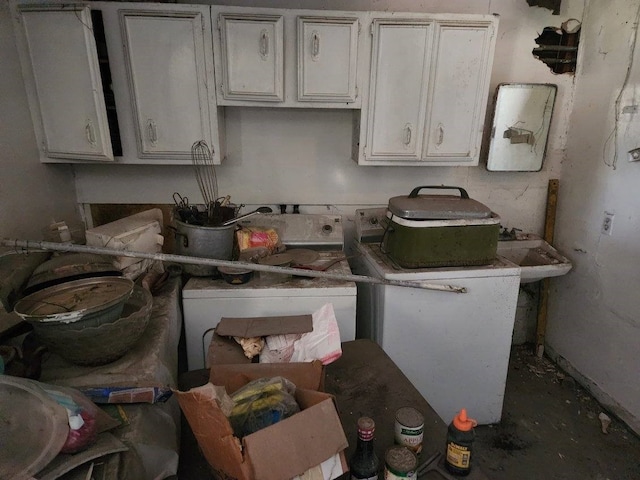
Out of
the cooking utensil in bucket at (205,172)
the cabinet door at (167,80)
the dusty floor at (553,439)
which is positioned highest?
the cabinet door at (167,80)

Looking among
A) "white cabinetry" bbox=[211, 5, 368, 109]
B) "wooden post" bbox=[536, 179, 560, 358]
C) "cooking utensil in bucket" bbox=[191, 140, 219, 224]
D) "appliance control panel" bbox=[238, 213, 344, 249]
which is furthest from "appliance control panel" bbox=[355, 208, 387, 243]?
"wooden post" bbox=[536, 179, 560, 358]

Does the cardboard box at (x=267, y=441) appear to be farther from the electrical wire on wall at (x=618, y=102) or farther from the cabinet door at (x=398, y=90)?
the electrical wire on wall at (x=618, y=102)

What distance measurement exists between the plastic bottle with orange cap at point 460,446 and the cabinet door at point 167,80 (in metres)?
1.73

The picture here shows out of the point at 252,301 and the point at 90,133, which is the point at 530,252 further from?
the point at 90,133

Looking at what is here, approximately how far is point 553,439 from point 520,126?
1858 millimetres

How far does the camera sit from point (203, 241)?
178 cm

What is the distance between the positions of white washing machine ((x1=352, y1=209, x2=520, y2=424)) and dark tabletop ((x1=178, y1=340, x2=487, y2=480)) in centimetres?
47

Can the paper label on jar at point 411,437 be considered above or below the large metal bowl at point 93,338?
below

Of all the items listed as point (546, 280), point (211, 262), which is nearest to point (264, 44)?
point (211, 262)

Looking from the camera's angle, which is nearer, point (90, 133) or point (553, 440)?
point (90, 133)

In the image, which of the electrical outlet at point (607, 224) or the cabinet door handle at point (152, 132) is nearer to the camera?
the cabinet door handle at point (152, 132)

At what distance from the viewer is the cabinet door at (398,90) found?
1930mm

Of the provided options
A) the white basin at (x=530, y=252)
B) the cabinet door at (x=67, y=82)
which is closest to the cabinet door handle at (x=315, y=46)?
the cabinet door at (x=67, y=82)

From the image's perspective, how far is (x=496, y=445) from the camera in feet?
6.59
